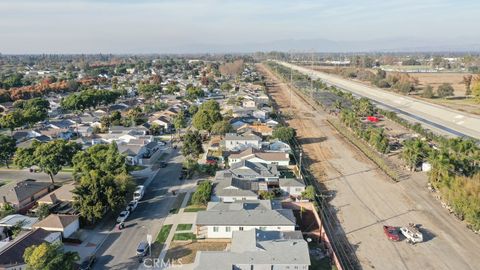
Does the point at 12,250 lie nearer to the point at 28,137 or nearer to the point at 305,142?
the point at 28,137

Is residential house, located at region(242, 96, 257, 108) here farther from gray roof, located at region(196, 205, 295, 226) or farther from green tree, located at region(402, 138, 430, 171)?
gray roof, located at region(196, 205, 295, 226)

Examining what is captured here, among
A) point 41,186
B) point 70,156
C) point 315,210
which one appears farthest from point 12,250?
point 315,210

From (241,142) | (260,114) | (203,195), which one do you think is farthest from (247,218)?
(260,114)

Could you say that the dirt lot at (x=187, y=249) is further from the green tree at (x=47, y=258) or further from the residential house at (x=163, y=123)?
the residential house at (x=163, y=123)

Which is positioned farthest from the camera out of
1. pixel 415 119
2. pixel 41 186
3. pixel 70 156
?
pixel 415 119

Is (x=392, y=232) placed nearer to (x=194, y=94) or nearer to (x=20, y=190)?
(x=20, y=190)

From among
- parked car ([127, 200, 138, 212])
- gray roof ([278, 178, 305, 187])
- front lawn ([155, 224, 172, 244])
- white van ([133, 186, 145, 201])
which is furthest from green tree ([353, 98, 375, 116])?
front lawn ([155, 224, 172, 244])
